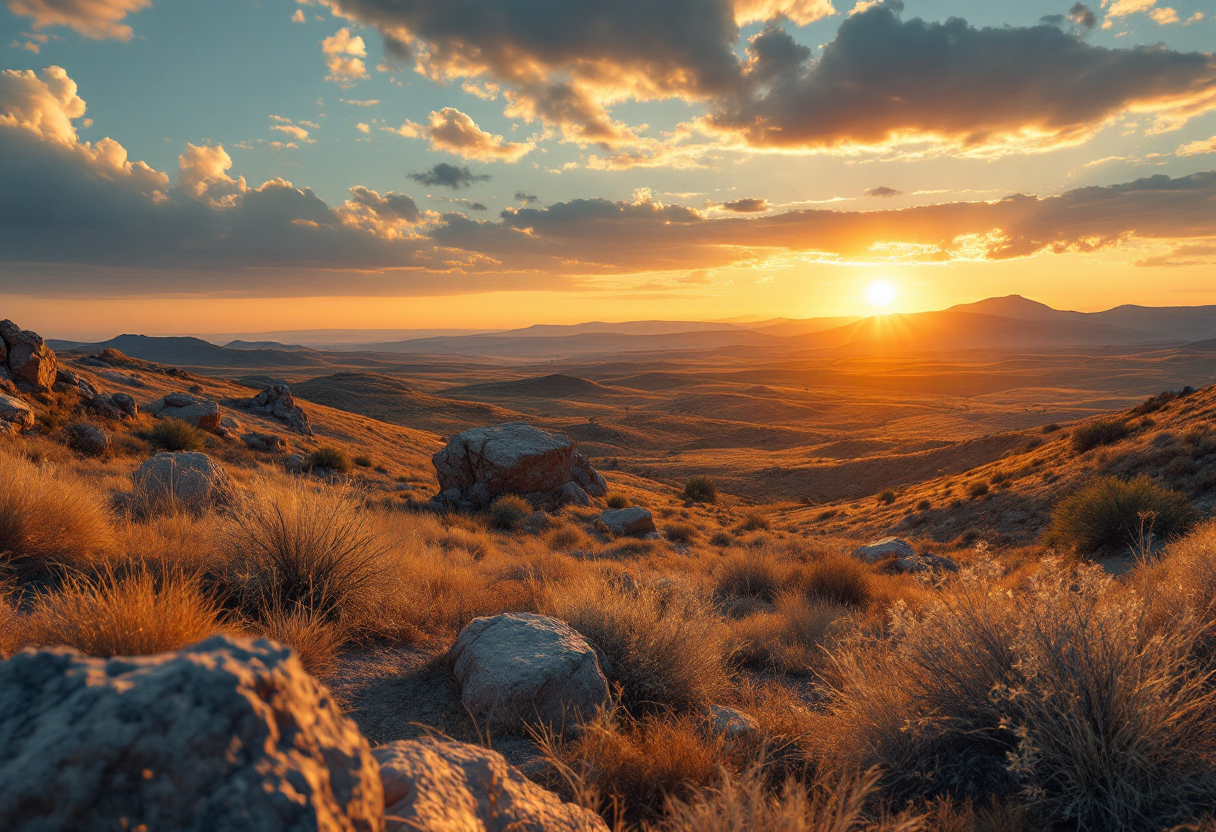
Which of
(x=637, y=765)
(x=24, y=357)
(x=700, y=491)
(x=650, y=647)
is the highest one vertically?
(x=24, y=357)

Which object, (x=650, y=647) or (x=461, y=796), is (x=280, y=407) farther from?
→ (x=461, y=796)

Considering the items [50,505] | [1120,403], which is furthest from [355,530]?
[1120,403]

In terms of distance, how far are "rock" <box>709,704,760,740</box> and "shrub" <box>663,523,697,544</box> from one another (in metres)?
13.5

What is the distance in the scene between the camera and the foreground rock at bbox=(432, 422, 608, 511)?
59.2 ft

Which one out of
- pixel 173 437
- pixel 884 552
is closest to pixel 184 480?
pixel 173 437

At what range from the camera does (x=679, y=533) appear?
18406 mm

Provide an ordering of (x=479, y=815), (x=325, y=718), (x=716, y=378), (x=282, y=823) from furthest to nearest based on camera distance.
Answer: (x=716, y=378) < (x=479, y=815) < (x=325, y=718) < (x=282, y=823)

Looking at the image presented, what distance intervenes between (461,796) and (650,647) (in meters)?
2.86

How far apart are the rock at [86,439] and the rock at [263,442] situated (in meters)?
7.06

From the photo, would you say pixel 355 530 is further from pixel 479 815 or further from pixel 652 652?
pixel 479 815

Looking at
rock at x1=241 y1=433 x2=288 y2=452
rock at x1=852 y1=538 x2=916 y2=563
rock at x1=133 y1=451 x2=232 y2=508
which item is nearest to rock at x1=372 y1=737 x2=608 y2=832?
rock at x1=133 y1=451 x2=232 y2=508

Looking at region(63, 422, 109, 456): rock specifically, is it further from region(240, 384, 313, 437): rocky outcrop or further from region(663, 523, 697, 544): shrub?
region(240, 384, 313, 437): rocky outcrop

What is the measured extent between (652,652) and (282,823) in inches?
148

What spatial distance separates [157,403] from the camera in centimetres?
2067
